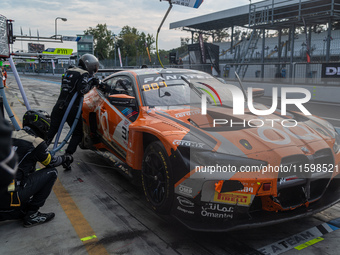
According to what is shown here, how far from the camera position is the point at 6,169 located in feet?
4.17

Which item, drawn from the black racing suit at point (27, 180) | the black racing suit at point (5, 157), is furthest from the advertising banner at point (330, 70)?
the black racing suit at point (5, 157)

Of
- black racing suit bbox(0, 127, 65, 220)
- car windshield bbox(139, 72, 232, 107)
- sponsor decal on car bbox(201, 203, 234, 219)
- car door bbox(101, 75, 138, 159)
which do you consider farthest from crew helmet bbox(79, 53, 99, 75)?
sponsor decal on car bbox(201, 203, 234, 219)

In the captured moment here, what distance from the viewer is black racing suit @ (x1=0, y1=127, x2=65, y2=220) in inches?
110

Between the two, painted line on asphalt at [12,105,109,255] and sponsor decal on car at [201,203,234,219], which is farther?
painted line on asphalt at [12,105,109,255]

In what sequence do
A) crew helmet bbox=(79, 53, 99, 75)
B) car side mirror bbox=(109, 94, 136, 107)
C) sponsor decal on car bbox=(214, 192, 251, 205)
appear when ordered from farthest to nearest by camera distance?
crew helmet bbox=(79, 53, 99, 75), car side mirror bbox=(109, 94, 136, 107), sponsor decal on car bbox=(214, 192, 251, 205)

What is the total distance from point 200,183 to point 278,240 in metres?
0.94

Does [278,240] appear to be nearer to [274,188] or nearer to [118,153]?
[274,188]

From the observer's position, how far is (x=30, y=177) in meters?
2.98

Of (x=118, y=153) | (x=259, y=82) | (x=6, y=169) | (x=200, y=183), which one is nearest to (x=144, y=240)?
(x=200, y=183)

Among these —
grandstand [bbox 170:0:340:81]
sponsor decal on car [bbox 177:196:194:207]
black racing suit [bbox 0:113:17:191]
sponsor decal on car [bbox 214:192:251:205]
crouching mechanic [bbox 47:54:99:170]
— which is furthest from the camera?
grandstand [bbox 170:0:340:81]

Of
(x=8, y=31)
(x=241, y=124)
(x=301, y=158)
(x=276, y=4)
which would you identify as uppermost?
(x=276, y=4)

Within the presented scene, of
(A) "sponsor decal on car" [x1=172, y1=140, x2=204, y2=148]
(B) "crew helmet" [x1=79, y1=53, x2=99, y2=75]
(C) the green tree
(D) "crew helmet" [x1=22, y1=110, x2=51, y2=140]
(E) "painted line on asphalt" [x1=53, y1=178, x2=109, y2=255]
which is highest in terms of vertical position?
(C) the green tree

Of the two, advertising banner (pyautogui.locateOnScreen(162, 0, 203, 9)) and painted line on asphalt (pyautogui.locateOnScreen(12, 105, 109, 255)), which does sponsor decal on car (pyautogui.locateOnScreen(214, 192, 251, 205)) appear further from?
advertising banner (pyautogui.locateOnScreen(162, 0, 203, 9))

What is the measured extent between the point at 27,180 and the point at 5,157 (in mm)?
1859
